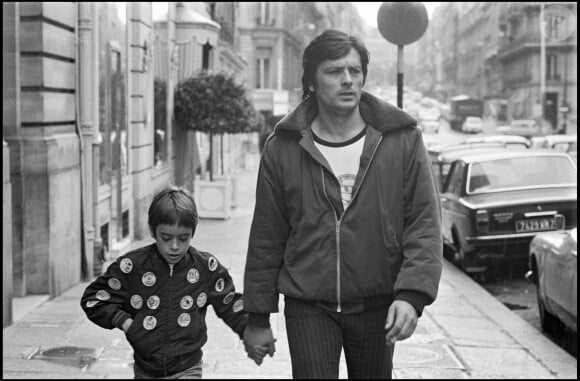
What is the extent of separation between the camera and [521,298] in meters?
11.8

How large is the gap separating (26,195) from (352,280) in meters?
6.88

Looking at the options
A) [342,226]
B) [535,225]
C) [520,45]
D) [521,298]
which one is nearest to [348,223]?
[342,226]

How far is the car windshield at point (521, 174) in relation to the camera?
12.9 meters

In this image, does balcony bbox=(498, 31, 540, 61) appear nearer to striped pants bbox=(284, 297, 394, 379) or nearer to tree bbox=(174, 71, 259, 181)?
tree bbox=(174, 71, 259, 181)

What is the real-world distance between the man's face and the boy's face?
67cm

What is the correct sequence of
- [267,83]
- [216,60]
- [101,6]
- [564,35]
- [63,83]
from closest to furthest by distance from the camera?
1. [63,83]
2. [101,6]
3. [216,60]
4. [267,83]
5. [564,35]

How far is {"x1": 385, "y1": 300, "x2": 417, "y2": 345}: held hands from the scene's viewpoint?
11.1 ft

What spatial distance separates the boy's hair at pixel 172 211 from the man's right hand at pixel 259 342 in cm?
52

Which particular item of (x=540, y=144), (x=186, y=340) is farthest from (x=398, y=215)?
(x=540, y=144)

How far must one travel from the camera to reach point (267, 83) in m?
62.5

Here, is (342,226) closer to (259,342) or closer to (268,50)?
(259,342)

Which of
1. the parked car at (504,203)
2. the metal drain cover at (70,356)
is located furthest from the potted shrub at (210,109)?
the metal drain cover at (70,356)

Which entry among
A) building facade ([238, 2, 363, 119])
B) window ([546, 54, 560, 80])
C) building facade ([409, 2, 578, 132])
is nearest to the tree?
building facade ([238, 2, 363, 119])

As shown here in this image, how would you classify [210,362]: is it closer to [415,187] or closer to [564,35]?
[415,187]
